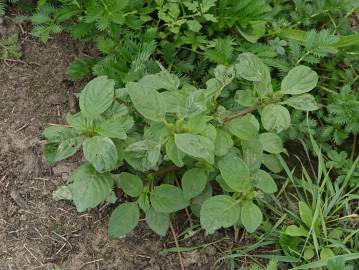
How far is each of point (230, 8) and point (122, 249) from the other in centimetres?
116

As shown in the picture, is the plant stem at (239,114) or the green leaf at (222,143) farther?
the plant stem at (239,114)

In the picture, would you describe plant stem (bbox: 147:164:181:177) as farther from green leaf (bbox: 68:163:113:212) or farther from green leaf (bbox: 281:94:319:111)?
green leaf (bbox: 281:94:319:111)

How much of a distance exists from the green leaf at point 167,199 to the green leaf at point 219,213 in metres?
0.10

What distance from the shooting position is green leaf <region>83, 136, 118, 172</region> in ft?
6.39


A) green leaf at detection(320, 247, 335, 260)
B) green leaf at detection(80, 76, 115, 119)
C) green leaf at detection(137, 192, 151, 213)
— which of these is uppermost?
green leaf at detection(80, 76, 115, 119)

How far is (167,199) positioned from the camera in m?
2.15

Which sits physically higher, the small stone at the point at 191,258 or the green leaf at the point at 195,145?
the green leaf at the point at 195,145

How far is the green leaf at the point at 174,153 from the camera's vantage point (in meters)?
1.99

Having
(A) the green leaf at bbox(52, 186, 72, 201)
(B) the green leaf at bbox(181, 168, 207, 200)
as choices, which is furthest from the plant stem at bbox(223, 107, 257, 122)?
(A) the green leaf at bbox(52, 186, 72, 201)

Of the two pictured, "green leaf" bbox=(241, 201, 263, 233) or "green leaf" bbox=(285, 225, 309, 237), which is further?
"green leaf" bbox=(285, 225, 309, 237)

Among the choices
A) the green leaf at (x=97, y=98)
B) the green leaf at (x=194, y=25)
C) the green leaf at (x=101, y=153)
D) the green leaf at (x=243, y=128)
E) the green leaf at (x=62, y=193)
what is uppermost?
the green leaf at (x=194, y=25)

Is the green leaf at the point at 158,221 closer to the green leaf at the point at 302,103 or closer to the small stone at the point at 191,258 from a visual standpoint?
the small stone at the point at 191,258

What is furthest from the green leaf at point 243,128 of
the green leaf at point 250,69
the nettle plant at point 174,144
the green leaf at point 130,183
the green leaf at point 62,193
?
the green leaf at point 62,193

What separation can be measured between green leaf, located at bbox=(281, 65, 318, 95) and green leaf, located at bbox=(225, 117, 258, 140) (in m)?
0.20
